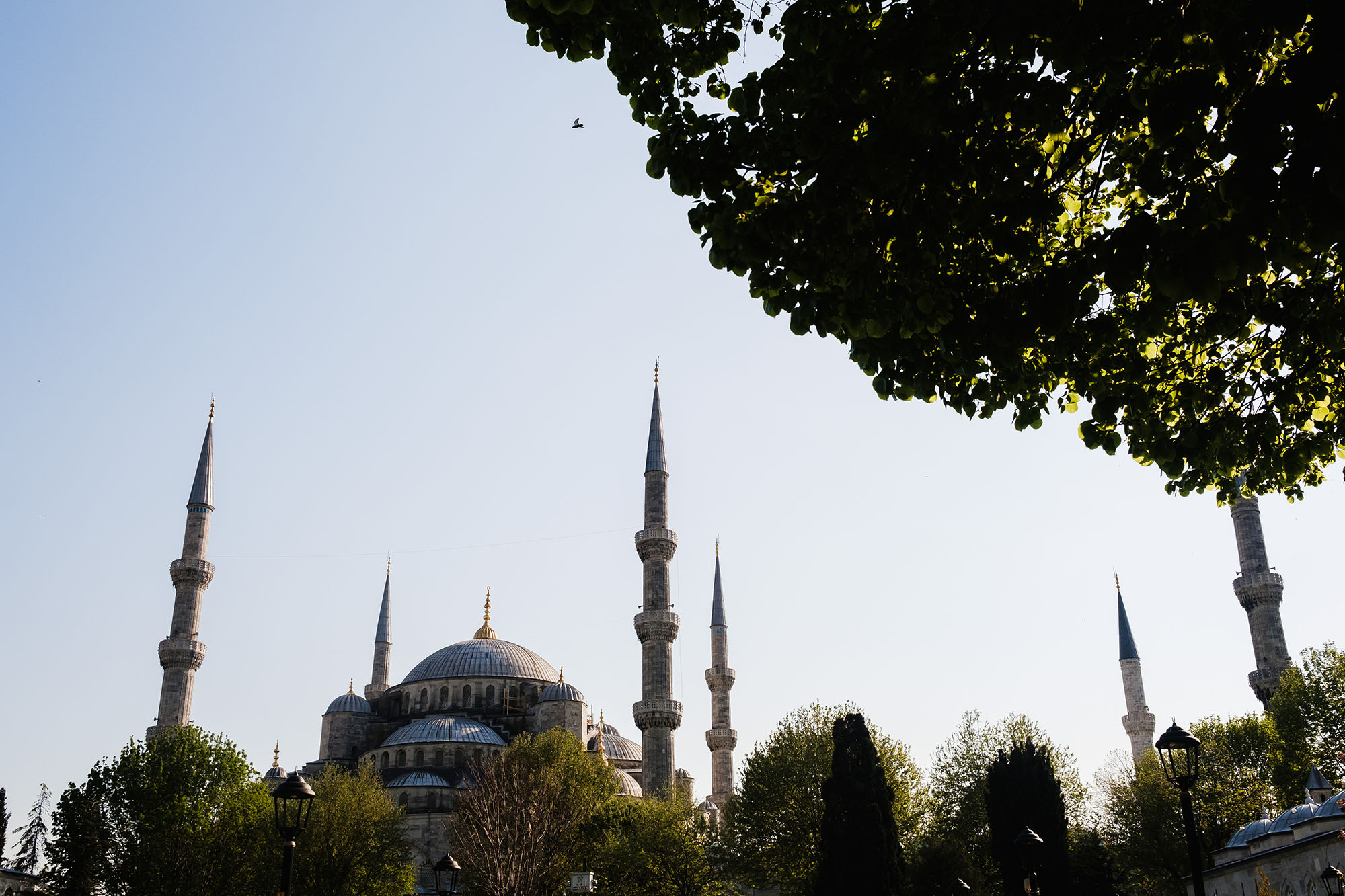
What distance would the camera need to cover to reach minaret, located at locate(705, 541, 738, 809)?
51.1 metres

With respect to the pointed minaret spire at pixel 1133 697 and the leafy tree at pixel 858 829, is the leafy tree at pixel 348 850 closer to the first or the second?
the leafy tree at pixel 858 829

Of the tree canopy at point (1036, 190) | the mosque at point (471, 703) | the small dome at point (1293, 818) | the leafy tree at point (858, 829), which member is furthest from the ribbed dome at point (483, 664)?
the tree canopy at point (1036, 190)

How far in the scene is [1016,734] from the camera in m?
Result: 42.9

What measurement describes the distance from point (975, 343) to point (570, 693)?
47.4 metres

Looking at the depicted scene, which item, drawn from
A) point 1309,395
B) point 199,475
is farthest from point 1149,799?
point 199,475

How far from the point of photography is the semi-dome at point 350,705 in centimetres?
5628

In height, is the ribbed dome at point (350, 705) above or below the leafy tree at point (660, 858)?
above

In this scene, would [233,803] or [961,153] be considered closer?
[961,153]

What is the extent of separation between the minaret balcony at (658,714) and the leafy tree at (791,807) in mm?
5441

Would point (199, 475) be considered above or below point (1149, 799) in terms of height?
above

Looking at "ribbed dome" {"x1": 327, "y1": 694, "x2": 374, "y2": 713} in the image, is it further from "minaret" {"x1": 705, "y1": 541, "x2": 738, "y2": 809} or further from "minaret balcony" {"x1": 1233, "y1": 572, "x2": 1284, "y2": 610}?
"minaret balcony" {"x1": 1233, "y1": 572, "x2": 1284, "y2": 610}

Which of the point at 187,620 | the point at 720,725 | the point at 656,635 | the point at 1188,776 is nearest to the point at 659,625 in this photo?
the point at 656,635

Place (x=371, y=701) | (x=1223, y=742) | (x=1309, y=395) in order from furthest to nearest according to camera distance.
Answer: (x=371, y=701), (x=1223, y=742), (x=1309, y=395)

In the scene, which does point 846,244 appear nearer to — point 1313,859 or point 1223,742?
point 1313,859
